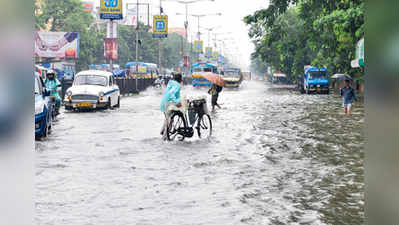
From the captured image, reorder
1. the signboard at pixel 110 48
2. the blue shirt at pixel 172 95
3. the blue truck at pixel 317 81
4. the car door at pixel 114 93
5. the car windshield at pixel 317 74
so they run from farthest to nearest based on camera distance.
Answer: the signboard at pixel 110 48 < the car windshield at pixel 317 74 < the blue truck at pixel 317 81 < the car door at pixel 114 93 < the blue shirt at pixel 172 95

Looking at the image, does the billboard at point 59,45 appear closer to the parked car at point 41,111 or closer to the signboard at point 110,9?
the signboard at point 110,9

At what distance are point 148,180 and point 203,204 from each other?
1.95 m

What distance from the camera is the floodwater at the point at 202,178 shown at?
20.6ft

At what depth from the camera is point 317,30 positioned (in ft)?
121

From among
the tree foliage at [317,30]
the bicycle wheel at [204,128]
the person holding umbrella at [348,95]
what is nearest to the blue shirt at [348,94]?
the person holding umbrella at [348,95]

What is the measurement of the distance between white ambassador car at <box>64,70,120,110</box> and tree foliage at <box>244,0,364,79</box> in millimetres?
10325

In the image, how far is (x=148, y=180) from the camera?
28.2 ft

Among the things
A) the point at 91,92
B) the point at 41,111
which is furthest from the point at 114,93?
the point at 41,111

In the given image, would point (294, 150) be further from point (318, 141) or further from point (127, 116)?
point (127, 116)

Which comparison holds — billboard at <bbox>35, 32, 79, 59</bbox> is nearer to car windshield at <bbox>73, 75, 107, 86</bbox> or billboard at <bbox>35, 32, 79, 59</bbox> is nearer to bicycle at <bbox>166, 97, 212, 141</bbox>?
car windshield at <bbox>73, 75, 107, 86</bbox>

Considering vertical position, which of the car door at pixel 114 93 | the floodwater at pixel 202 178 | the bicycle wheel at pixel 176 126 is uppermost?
the car door at pixel 114 93

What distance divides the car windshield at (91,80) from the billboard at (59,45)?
32982 millimetres

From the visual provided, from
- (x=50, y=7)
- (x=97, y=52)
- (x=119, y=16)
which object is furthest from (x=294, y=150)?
(x=97, y=52)

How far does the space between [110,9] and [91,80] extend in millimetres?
13643
